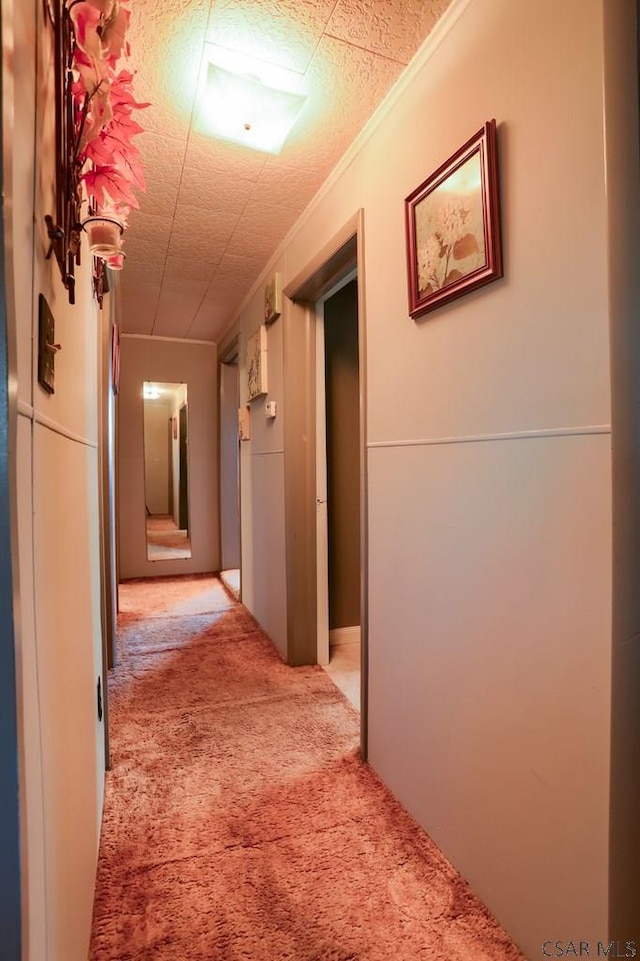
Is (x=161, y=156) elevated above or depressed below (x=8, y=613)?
above

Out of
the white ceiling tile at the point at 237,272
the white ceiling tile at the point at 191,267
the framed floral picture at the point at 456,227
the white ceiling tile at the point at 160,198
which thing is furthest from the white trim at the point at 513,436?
the white ceiling tile at the point at 191,267

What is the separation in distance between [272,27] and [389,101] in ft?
1.45

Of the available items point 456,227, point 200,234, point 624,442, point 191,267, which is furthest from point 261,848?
point 191,267

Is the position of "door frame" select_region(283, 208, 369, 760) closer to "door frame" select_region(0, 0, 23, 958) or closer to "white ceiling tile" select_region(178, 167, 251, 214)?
"white ceiling tile" select_region(178, 167, 251, 214)

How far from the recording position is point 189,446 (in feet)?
15.6

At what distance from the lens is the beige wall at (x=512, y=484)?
35.0 inches

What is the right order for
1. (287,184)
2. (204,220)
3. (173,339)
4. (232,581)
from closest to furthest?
(287,184) < (204,220) < (232,581) < (173,339)

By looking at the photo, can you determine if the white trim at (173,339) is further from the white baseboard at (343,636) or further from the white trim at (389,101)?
the white baseboard at (343,636)

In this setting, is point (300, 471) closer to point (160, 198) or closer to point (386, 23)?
point (160, 198)

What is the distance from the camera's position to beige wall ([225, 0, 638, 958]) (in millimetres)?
890

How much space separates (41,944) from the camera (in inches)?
23.0

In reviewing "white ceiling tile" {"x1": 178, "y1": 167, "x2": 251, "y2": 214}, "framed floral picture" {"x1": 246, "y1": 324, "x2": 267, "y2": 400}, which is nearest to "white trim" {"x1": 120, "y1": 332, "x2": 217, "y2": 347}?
"framed floral picture" {"x1": 246, "y1": 324, "x2": 267, "y2": 400}

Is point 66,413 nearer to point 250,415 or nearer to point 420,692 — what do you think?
point 420,692

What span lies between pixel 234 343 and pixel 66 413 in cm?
320
